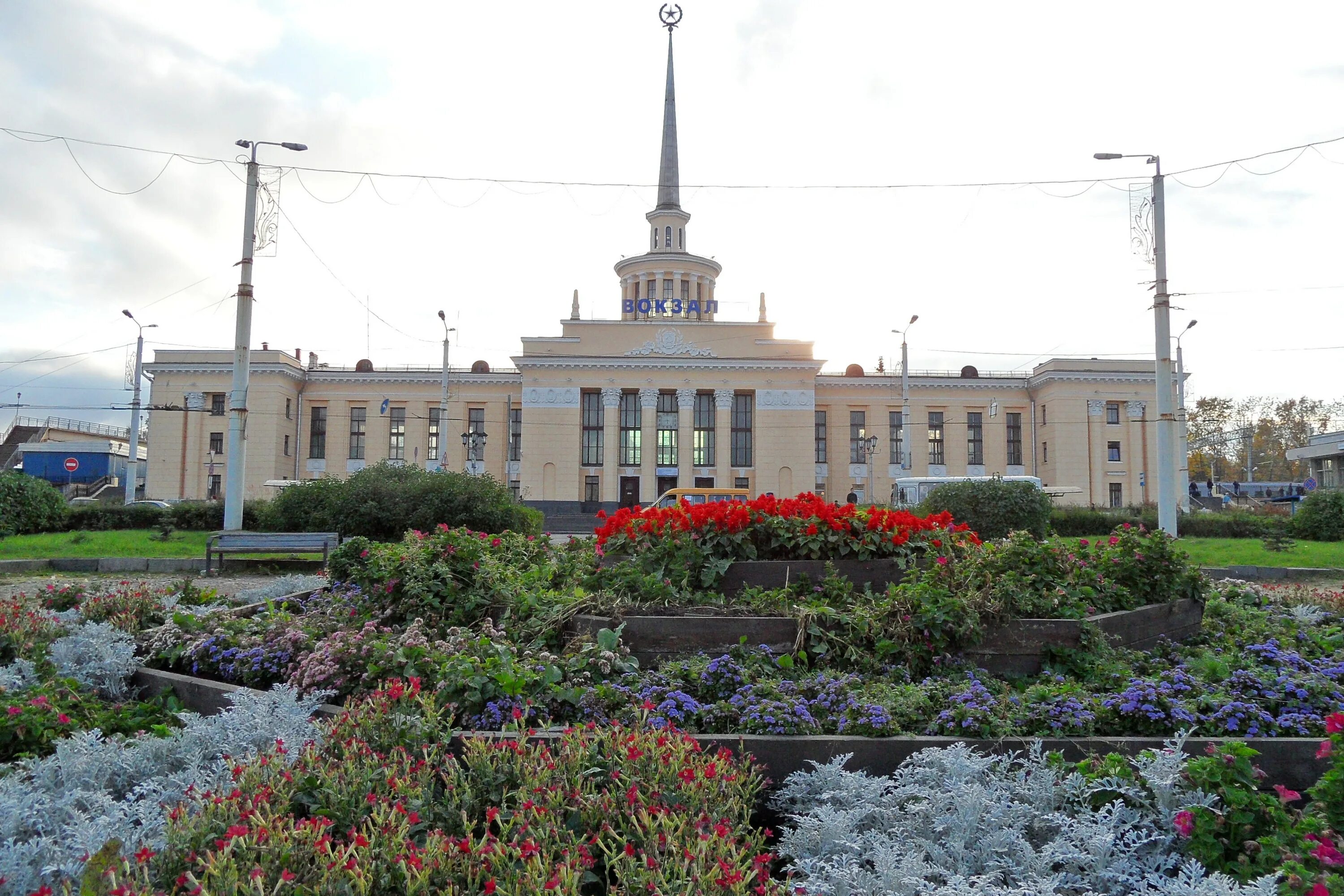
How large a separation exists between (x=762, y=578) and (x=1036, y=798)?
3.18m

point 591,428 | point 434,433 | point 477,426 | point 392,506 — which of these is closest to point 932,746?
point 392,506

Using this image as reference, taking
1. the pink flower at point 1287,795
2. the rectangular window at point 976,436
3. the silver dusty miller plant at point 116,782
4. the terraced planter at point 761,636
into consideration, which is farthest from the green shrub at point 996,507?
the rectangular window at point 976,436

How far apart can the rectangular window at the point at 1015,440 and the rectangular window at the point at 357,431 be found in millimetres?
41365

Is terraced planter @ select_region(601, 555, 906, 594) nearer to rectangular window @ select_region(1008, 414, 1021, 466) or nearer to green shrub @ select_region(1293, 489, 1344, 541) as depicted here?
green shrub @ select_region(1293, 489, 1344, 541)

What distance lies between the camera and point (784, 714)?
3.99 m

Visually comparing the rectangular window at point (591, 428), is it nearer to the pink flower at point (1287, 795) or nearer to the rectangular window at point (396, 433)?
Answer: the rectangular window at point (396, 433)

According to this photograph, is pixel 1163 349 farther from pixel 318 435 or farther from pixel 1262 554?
pixel 318 435

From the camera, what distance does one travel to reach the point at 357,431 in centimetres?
5169

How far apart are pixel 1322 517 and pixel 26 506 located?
98.7 feet

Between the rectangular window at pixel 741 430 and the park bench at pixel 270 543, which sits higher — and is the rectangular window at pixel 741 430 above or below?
above

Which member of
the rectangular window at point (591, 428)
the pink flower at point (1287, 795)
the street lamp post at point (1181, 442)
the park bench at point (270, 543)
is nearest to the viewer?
the pink flower at point (1287, 795)

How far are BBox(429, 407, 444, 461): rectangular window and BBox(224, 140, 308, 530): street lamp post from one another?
35837 millimetres

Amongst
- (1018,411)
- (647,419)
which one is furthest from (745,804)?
(1018,411)

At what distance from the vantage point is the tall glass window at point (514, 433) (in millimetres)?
50562
